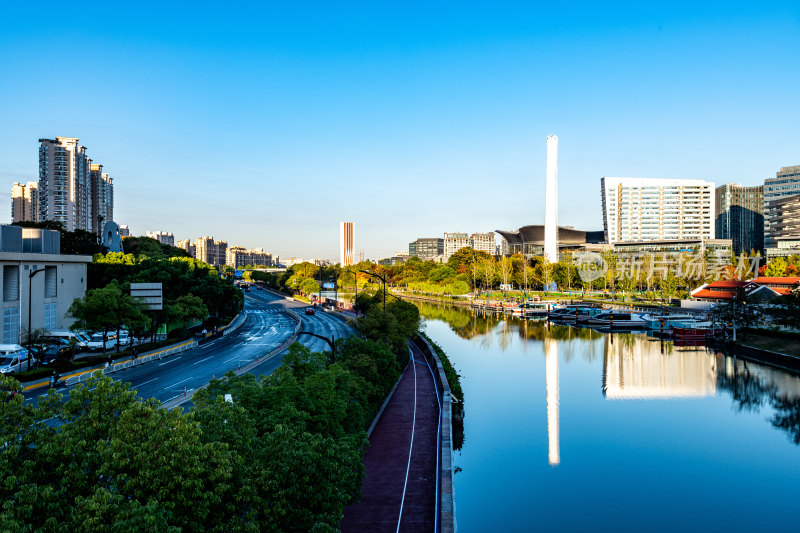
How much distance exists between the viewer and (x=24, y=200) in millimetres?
160000

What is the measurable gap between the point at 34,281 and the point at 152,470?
4914 cm

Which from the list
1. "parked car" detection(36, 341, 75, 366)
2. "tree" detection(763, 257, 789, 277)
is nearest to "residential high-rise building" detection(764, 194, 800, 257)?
"tree" detection(763, 257, 789, 277)

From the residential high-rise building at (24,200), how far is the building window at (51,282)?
429 ft

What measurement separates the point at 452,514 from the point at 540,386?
2972cm

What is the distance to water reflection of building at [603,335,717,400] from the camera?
42.7 meters

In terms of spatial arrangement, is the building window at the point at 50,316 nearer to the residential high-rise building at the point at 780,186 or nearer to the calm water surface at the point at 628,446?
the calm water surface at the point at 628,446

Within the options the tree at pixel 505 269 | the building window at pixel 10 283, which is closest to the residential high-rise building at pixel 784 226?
the tree at pixel 505 269

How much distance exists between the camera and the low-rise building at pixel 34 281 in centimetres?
4525

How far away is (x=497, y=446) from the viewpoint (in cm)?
2989

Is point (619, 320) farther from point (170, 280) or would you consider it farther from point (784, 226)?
point (784, 226)

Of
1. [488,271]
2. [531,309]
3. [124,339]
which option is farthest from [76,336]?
[488,271]

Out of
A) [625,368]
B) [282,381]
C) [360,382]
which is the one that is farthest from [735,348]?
[282,381]

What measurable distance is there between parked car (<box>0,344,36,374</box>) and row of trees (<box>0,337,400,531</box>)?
31588mm

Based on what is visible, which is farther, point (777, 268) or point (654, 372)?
point (777, 268)
